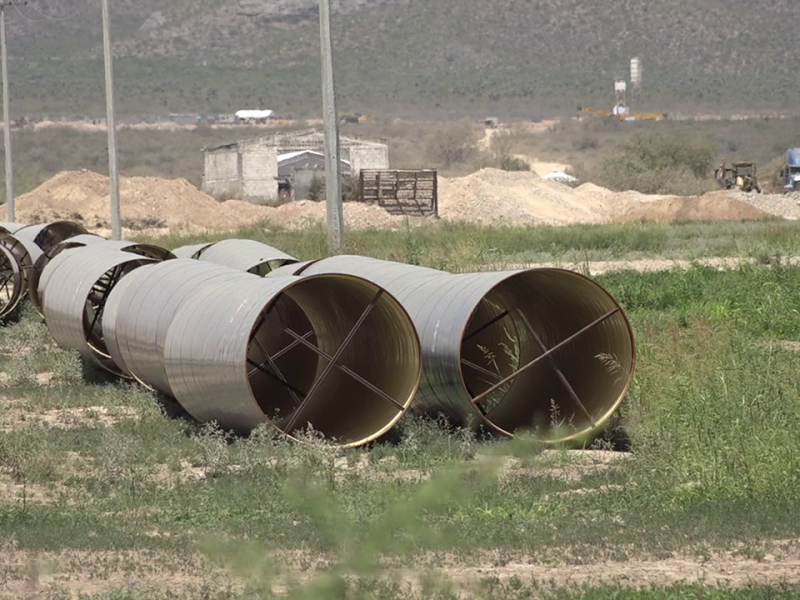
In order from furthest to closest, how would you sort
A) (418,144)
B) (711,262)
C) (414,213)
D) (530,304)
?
(418,144)
(414,213)
(711,262)
(530,304)

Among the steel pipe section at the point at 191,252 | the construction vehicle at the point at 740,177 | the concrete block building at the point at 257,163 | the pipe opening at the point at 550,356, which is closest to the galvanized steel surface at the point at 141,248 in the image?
the steel pipe section at the point at 191,252

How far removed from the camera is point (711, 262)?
29094 mm

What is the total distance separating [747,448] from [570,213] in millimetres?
47005

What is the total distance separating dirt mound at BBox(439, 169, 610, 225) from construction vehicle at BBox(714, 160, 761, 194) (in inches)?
309

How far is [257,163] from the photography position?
238 feet

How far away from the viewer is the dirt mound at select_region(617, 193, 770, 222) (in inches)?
1977

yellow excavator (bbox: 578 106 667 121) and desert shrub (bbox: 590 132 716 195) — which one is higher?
yellow excavator (bbox: 578 106 667 121)

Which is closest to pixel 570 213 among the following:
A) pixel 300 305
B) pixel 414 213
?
pixel 414 213

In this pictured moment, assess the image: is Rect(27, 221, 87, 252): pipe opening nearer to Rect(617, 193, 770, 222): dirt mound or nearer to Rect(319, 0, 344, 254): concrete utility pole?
Rect(319, 0, 344, 254): concrete utility pole

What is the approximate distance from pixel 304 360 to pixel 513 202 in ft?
133

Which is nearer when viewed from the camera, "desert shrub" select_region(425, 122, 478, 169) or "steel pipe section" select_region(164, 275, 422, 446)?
"steel pipe section" select_region(164, 275, 422, 446)

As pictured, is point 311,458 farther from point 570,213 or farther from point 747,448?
point 570,213

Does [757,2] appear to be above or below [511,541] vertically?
above

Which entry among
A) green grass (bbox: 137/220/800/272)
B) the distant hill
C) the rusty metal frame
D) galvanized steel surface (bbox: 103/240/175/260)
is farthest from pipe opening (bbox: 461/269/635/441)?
the distant hill
